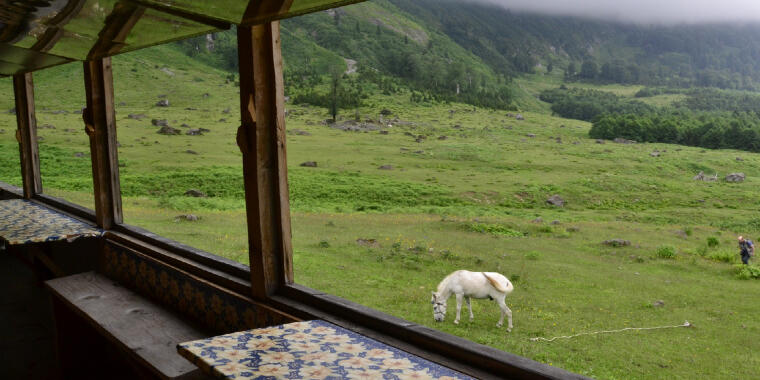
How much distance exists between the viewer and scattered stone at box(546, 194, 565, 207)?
111 ft

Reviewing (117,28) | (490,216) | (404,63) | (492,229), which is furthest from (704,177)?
(404,63)

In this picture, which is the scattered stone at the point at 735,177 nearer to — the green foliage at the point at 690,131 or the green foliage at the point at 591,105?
the green foliage at the point at 690,131

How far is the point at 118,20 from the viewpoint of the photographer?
2.80 metres

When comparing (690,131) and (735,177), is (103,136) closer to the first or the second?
(735,177)

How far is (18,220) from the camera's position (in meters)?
5.22

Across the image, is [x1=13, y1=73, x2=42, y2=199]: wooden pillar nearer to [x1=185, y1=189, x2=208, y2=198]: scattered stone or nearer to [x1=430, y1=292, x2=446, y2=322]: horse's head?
[x1=430, y1=292, x2=446, y2=322]: horse's head

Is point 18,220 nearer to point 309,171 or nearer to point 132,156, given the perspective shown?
point 309,171

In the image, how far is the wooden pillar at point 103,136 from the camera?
4328 millimetres

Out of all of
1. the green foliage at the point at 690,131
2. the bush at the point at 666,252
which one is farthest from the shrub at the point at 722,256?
the green foliage at the point at 690,131

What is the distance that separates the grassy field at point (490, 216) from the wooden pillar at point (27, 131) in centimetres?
744

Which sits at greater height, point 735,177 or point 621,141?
point 621,141

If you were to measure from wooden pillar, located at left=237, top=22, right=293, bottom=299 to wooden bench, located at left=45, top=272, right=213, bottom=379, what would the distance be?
59 centimetres

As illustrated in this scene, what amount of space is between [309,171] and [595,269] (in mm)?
19844

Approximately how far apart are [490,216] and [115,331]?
26.2 meters
